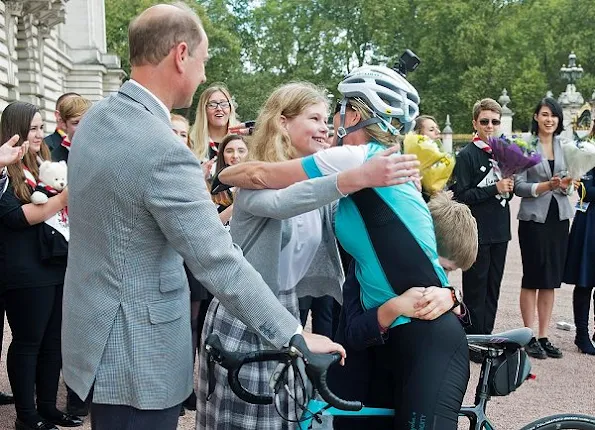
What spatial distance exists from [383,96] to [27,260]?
280 cm

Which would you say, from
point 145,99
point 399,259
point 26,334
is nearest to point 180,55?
point 145,99

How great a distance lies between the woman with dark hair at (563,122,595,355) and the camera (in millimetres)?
6976

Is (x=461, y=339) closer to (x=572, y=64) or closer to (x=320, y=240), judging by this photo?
(x=320, y=240)

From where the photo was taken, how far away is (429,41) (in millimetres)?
58562

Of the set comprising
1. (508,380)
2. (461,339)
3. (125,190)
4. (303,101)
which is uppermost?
(303,101)

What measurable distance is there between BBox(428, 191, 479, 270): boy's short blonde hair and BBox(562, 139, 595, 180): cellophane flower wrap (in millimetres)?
4159

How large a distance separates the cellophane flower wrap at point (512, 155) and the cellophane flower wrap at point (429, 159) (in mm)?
3526

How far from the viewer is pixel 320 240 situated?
129 inches

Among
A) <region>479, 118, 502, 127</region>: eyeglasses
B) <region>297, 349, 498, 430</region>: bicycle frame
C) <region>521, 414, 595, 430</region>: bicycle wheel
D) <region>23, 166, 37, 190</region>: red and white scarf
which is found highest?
<region>479, 118, 502, 127</region>: eyeglasses

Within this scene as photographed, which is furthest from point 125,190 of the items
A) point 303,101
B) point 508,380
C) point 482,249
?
point 482,249

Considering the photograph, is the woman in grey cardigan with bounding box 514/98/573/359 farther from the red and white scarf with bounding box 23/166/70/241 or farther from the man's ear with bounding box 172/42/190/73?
the man's ear with bounding box 172/42/190/73

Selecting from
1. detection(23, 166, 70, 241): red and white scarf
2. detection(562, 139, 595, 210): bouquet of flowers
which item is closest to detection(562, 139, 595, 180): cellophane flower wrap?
detection(562, 139, 595, 210): bouquet of flowers

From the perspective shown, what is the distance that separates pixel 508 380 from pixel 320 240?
3.06 feet

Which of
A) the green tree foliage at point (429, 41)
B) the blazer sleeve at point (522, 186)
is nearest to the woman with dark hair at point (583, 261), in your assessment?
the blazer sleeve at point (522, 186)
